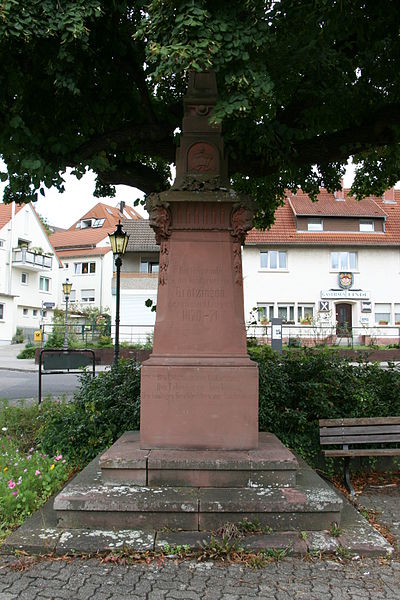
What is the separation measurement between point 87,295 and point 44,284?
541 centimetres

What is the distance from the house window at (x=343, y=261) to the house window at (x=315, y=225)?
6.77 feet

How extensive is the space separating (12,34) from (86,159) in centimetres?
189

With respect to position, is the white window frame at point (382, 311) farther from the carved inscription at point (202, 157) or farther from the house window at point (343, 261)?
the carved inscription at point (202, 157)

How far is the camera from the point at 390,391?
7.10 meters

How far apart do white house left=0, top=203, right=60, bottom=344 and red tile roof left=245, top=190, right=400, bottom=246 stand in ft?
65.5

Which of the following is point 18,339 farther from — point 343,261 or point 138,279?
point 343,261

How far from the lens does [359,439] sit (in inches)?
218

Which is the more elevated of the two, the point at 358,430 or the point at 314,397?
the point at 314,397

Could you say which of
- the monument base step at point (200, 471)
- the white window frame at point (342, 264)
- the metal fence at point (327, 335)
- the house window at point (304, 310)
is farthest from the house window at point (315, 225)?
the monument base step at point (200, 471)

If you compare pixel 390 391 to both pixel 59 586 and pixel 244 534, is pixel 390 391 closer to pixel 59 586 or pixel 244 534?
pixel 244 534

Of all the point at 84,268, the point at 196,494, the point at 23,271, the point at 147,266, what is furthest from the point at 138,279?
the point at 196,494

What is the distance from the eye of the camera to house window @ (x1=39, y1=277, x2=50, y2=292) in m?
48.6

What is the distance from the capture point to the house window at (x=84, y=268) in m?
53.6

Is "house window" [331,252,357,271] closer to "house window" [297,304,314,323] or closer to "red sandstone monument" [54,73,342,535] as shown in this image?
"house window" [297,304,314,323]
